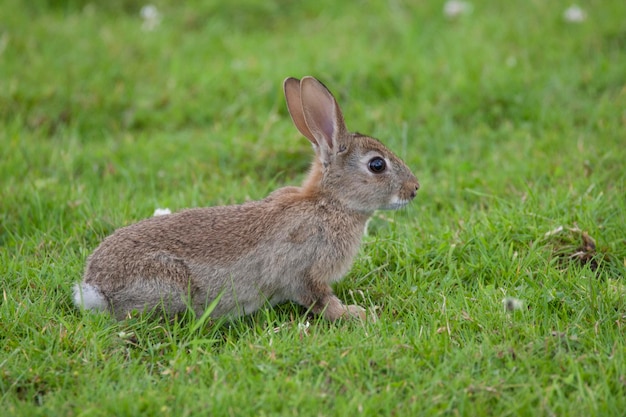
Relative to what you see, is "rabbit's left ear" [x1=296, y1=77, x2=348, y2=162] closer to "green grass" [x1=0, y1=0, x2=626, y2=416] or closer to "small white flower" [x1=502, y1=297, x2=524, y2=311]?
"green grass" [x1=0, y1=0, x2=626, y2=416]

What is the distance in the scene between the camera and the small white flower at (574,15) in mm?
8766

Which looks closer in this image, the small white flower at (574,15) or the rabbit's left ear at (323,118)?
the rabbit's left ear at (323,118)

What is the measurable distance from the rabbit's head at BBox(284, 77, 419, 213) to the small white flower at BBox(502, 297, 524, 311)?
1062mm

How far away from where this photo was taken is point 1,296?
15.7 ft

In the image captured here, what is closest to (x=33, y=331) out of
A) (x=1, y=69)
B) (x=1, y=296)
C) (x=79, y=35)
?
(x=1, y=296)

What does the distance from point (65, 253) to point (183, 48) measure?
4.16 meters

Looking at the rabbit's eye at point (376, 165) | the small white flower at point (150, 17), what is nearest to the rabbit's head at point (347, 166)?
the rabbit's eye at point (376, 165)

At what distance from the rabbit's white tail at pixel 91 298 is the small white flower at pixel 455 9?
19.8 feet

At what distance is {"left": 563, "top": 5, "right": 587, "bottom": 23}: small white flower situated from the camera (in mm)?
8766

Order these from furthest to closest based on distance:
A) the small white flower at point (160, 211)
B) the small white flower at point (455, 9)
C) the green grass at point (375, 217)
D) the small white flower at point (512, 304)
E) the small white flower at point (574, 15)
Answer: the small white flower at point (455, 9)
the small white flower at point (574, 15)
the small white flower at point (160, 211)
the small white flower at point (512, 304)
the green grass at point (375, 217)

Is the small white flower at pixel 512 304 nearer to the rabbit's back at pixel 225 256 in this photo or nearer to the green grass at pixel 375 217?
the green grass at pixel 375 217

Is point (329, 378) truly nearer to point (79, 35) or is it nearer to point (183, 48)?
point (183, 48)

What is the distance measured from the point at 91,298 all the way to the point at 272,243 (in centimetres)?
109

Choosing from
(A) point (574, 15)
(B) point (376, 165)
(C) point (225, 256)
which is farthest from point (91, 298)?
(A) point (574, 15)
